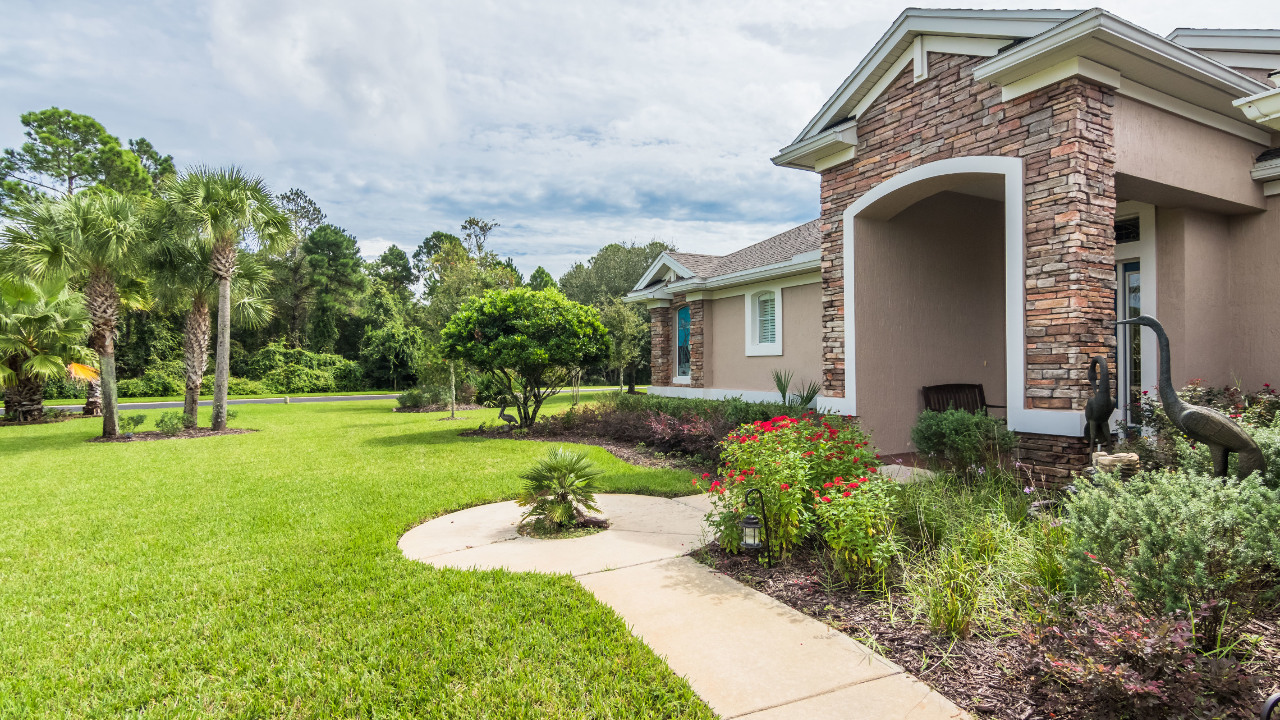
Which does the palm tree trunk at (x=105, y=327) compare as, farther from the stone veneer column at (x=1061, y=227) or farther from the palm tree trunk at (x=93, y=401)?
the stone veneer column at (x=1061, y=227)

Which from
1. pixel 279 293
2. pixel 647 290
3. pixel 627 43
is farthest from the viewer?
pixel 279 293

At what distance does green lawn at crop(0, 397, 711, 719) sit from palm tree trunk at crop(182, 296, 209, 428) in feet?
25.8

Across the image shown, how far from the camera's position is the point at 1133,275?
844 centimetres

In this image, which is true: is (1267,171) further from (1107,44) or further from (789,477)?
(789,477)

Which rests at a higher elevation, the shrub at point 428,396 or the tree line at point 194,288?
the tree line at point 194,288

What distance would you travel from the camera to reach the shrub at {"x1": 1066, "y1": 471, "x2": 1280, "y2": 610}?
2.64 metres

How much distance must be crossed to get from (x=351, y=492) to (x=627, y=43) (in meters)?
7.83

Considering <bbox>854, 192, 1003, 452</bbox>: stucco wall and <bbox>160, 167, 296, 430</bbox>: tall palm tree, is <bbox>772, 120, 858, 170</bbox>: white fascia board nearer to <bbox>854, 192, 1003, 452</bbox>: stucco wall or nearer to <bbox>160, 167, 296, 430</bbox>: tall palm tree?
<bbox>854, 192, 1003, 452</bbox>: stucco wall

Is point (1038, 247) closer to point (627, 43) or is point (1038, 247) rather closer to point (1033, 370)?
point (1033, 370)

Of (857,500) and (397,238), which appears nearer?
(857,500)

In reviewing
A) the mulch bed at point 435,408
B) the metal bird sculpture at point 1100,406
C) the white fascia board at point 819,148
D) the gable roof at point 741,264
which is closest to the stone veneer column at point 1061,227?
the metal bird sculpture at point 1100,406

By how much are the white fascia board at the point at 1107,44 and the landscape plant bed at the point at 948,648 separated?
5045mm

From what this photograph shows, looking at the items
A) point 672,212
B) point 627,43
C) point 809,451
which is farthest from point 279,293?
point 809,451

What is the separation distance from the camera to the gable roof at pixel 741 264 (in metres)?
12.4
